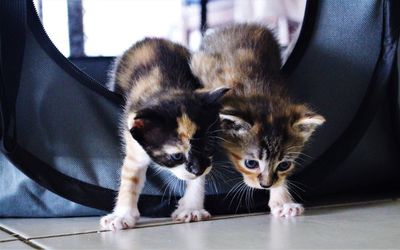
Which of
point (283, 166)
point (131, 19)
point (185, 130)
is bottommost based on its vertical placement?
point (283, 166)

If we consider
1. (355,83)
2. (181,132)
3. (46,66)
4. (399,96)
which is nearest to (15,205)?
(46,66)

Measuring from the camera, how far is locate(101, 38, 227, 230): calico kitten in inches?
54.6

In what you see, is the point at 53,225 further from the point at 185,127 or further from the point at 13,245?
the point at 185,127

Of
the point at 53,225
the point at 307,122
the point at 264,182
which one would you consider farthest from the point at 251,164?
the point at 53,225

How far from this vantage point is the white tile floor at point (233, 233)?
3.99 feet

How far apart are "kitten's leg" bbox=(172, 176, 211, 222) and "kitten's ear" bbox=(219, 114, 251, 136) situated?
133 millimetres

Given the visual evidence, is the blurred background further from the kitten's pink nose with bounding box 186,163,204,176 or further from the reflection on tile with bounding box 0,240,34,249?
the reflection on tile with bounding box 0,240,34,249

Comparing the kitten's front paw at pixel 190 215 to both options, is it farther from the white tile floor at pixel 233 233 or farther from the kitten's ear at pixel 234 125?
the kitten's ear at pixel 234 125

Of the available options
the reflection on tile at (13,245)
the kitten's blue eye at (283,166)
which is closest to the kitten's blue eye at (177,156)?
the kitten's blue eye at (283,166)

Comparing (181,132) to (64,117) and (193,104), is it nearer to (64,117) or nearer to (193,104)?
(193,104)

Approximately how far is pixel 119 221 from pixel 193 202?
0.21 metres

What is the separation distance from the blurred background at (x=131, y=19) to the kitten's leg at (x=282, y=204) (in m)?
1.00

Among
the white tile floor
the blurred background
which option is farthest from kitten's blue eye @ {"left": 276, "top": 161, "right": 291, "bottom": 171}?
the blurred background

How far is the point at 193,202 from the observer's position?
1530mm
